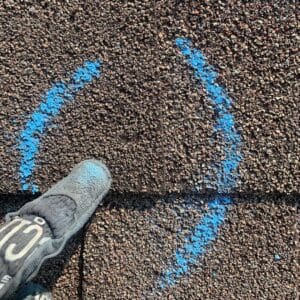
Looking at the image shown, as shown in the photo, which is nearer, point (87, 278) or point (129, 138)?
point (129, 138)

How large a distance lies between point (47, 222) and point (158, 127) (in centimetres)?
41

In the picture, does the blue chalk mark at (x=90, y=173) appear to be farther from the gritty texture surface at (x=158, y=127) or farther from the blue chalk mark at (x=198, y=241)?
the blue chalk mark at (x=198, y=241)

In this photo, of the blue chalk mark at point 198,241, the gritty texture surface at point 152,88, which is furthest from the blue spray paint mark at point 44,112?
the blue chalk mark at point 198,241

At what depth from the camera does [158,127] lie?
155cm

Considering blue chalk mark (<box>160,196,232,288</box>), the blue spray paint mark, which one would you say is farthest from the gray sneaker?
blue chalk mark (<box>160,196,232,288</box>)

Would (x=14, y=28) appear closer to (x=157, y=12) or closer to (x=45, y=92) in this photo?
(x=45, y=92)

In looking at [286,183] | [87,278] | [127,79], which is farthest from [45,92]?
[286,183]

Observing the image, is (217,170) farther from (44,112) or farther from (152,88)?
(44,112)

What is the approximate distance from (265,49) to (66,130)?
2.00 feet

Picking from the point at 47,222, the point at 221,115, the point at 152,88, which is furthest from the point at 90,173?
the point at 221,115

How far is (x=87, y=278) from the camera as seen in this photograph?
1667 mm

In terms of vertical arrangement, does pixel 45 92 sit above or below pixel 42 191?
above

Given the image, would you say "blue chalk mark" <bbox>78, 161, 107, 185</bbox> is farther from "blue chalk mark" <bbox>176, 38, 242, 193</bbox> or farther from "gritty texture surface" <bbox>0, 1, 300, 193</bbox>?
"blue chalk mark" <bbox>176, 38, 242, 193</bbox>

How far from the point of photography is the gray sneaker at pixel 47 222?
1.42m
